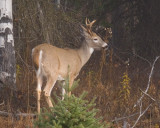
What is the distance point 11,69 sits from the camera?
642 cm

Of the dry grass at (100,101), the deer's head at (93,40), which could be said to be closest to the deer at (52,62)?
the deer's head at (93,40)

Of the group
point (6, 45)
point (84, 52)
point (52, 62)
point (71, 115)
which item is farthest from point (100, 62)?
point (71, 115)

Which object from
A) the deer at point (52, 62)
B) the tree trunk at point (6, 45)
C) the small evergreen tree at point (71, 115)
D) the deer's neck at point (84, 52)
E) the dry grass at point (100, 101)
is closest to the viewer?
the small evergreen tree at point (71, 115)

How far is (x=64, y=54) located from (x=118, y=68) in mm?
3497

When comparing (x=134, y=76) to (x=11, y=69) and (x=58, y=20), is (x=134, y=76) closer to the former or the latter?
(x=58, y=20)

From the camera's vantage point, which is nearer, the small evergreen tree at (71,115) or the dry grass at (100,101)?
the small evergreen tree at (71,115)

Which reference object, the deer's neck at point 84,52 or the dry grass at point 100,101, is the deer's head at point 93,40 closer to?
the deer's neck at point 84,52

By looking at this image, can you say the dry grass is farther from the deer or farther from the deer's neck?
the deer's neck

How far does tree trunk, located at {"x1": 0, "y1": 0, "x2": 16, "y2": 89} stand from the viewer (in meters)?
6.36

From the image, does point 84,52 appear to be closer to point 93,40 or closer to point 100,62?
point 93,40

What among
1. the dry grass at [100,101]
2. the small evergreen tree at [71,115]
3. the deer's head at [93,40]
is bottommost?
the dry grass at [100,101]

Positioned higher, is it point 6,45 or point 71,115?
point 6,45

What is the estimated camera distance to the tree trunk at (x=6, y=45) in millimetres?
6363

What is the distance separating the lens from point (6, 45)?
638 centimetres
